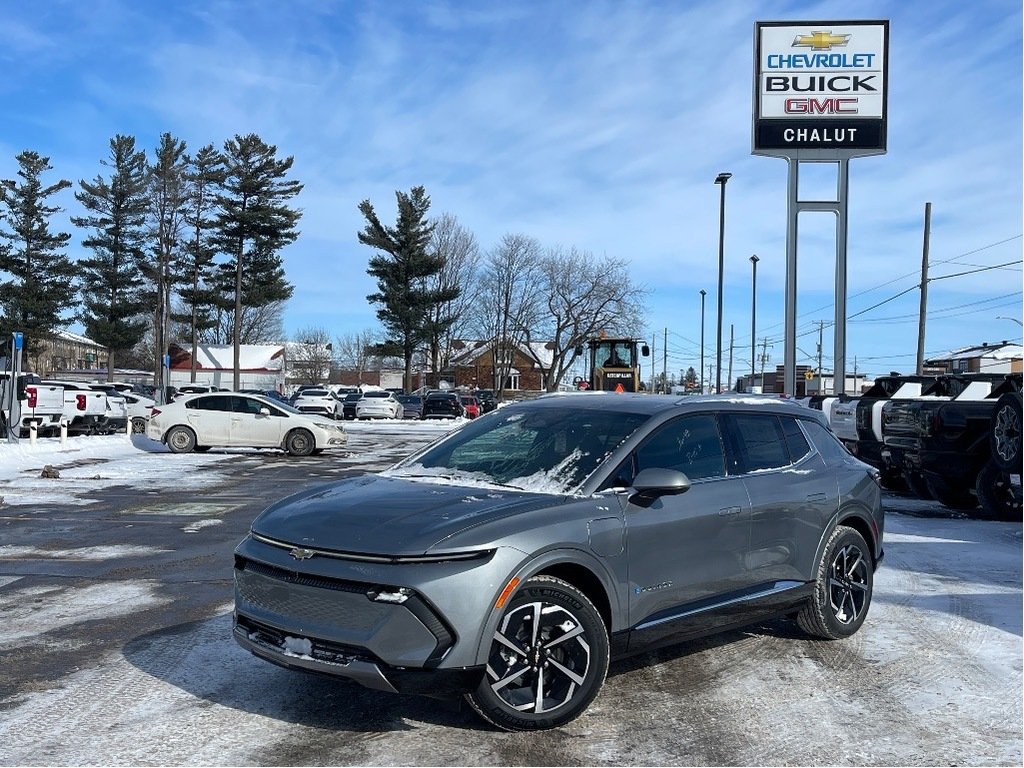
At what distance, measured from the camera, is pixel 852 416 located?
1505 cm

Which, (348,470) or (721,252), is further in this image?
(721,252)

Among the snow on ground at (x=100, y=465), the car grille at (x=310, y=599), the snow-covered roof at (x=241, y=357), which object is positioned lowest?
the snow on ground at (x=100, y=465)

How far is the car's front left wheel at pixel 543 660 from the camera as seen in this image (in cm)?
438

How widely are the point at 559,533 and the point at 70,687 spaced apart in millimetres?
2826

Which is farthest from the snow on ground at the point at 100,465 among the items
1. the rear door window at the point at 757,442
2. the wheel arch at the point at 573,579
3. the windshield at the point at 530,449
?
the wheel arch at the point at 573,579

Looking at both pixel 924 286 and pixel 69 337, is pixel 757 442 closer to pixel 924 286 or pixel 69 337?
pixel 924 286

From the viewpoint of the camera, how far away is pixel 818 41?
2781cm

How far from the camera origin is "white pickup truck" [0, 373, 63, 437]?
76.8 ft

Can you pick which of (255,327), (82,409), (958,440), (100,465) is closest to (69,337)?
(255,327)

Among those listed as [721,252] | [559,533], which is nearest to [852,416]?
[559,533]

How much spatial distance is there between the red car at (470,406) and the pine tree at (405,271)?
1460cm

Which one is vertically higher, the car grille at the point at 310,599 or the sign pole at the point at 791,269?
the sign pole at the point at 791,269

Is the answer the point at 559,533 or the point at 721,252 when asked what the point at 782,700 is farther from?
the point at 721,252

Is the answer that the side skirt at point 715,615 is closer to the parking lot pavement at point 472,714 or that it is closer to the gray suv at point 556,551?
the gray suv at point 556,551
